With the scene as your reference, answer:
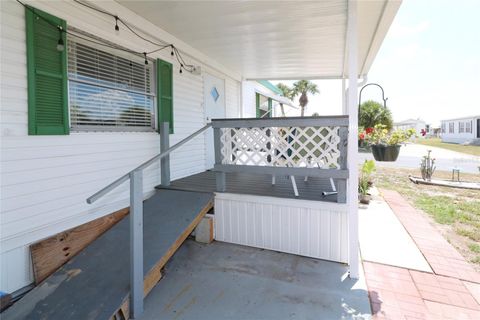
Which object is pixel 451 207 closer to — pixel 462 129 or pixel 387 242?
pixel 387 242

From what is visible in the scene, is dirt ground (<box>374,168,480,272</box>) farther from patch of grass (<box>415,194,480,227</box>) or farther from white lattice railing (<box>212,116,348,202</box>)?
white lattice railing (<box>212,116,348,202</box>)

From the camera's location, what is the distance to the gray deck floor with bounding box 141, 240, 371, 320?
2305mm

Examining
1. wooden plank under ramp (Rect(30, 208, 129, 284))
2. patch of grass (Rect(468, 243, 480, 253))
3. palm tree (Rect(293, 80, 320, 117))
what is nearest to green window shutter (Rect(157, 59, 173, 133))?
wooden plank under ramp (Rect(30, 208, 129, 284))

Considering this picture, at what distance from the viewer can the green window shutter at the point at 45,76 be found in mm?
2418

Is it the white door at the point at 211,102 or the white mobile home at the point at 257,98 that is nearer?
the white door at the point at 211,102

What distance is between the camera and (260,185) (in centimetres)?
421

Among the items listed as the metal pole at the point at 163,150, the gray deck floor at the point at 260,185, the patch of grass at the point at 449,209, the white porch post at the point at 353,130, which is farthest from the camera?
the patch of grass at the point at 449,209

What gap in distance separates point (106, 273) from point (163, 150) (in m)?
2.01

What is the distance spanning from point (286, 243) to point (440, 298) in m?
1.55

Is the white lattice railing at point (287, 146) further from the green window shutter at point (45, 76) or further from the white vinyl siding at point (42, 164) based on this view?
the green window shutter at point (45, 76)

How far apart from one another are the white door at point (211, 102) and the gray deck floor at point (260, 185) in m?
0.85

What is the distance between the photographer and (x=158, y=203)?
3.61 metres

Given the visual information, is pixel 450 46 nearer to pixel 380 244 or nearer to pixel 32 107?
pixel 380 244

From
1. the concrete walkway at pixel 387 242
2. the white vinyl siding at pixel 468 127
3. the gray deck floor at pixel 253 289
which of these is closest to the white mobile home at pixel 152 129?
the gray deck floor at pixel 253 289
